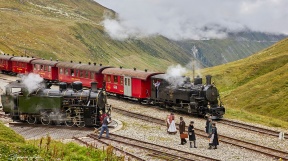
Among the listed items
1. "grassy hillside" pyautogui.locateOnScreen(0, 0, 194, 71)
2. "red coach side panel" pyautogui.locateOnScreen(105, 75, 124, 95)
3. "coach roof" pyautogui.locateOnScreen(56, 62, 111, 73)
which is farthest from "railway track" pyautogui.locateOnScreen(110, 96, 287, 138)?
"grassy hillside" pyautogui.locateOnScreen(0, 0, 194, 71)

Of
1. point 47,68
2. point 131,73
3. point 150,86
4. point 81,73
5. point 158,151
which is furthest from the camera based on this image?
point 47,68

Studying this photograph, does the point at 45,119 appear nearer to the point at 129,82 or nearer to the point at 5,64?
the point at 129,82

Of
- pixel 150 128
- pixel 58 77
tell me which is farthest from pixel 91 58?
pixel 150 128

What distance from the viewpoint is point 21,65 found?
59.4 meters

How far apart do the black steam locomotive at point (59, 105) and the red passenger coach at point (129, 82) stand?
9762 millimetres

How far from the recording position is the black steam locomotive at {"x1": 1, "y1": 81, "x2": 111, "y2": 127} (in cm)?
2622

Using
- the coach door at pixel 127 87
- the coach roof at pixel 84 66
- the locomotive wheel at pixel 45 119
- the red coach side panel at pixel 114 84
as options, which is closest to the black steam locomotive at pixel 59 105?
the locomotive wheel at pixel 45 119

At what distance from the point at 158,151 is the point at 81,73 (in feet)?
88.3

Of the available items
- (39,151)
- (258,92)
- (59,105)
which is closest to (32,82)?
(59,105)

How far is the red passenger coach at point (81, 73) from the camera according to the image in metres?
42.9

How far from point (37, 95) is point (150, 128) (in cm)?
785

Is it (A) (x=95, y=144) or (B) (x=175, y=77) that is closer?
(A) (x=95, y=144)

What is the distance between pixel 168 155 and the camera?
755 inches

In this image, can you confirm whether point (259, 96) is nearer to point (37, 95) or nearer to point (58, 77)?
point (58, 77)
